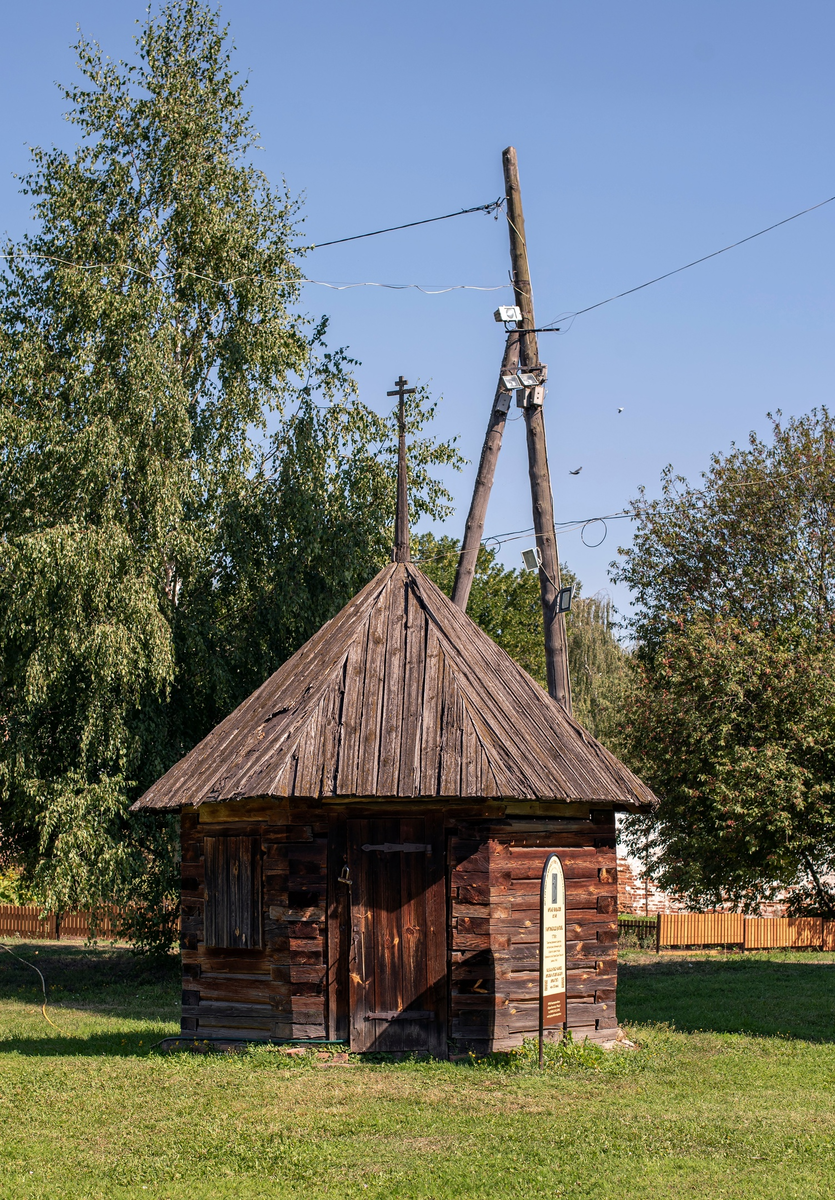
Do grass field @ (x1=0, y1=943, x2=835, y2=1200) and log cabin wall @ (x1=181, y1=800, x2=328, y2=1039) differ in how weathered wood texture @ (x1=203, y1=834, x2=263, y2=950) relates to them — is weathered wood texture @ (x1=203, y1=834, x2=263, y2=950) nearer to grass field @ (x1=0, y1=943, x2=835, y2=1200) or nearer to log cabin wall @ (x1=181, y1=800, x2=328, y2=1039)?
log cabin wall @ (x1=181, y1=800, x2=328, y2=1039)

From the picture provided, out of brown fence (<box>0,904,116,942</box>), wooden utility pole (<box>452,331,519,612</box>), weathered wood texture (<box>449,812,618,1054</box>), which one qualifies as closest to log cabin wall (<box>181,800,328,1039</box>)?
weathered wood texture (<box>449,812,618,1054</box>)

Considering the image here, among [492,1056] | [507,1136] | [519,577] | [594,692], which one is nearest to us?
[507,1136]

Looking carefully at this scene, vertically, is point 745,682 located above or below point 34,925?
above

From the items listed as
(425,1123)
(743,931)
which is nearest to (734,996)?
(743,931)

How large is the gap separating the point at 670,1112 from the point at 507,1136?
5.64 ft

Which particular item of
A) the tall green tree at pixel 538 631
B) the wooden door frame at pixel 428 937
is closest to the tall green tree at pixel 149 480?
the wooden door frame at pixel 428 937

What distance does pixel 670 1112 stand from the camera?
9.57 m

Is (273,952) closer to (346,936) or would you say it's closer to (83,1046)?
(346,936)

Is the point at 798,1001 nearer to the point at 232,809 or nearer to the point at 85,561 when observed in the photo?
the point at 232,809

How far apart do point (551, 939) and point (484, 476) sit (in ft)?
23.1

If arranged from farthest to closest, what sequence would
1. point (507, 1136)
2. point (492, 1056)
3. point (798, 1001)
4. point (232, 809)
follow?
point (798, 1001), point (232, 809), point (492, 1056), point (507, 1136)

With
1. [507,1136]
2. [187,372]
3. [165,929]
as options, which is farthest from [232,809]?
[187,372]

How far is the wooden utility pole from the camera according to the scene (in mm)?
16047

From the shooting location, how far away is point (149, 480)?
19.4 meters
